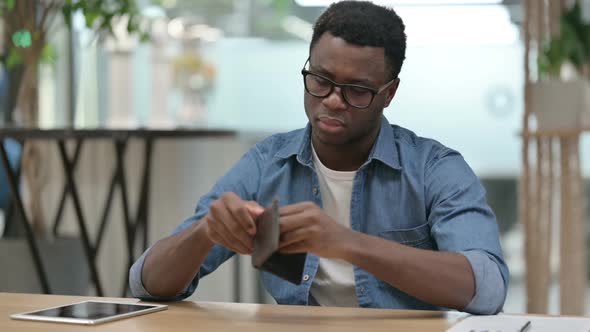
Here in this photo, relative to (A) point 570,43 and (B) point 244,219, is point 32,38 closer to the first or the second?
(A) point 570,43

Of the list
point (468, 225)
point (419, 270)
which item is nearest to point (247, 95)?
point (468, 225)

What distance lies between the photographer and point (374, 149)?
1.72 m

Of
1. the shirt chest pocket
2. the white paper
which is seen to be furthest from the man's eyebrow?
the white paper

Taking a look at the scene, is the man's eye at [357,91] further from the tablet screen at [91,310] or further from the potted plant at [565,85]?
the potted plant at [565,85]

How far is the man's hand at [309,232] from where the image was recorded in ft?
4.40

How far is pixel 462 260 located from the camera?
1469 millimetres

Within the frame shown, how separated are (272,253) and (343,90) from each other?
43 centimetres

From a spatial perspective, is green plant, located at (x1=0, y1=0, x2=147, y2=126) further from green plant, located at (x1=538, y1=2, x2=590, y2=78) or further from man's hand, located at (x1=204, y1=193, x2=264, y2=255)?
man's hand, located at (x1=204, y1=193, x2=264, y2=255)

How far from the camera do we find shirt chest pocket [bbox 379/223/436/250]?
5.56 ft

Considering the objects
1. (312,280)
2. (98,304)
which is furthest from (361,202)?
A: (98,304)

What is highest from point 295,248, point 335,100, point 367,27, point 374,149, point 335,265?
point 367,27

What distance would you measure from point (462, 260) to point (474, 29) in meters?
→ 2.11

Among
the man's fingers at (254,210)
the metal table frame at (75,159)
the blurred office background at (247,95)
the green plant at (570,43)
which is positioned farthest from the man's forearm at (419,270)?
the blurred office background at (247,95)

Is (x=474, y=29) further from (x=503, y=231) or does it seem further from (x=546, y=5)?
(x=503, y=231)
